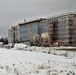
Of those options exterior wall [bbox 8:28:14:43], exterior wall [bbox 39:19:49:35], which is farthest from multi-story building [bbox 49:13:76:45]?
exterior wall [bbox 8:28:14:43]

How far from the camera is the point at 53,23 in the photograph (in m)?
112

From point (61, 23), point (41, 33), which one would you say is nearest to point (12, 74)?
point (61, 23)

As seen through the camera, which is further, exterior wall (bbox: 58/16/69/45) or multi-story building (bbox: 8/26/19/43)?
multi-story building (bbox: 8/26/19/43)

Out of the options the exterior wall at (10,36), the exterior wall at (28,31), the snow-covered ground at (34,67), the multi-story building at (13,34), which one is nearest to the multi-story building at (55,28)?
the exterior wall at (28,31)

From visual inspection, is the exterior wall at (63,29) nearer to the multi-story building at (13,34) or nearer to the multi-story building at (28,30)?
the multi-story building at (28,30)

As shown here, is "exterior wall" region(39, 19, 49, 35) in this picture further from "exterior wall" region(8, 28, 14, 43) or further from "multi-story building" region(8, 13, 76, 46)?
"exterior wall" region(8, 28, 14, 43)

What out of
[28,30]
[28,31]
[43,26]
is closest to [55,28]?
[43,26]

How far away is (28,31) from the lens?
5064 inches

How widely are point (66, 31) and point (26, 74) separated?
91.6 metres

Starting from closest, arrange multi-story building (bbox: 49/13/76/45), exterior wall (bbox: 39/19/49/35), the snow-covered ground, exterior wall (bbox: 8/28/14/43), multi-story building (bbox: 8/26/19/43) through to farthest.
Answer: the snow-covered ground → multi-story building (bbox: 49/13/76/45) → exterior wall (bbox: 39/19/49/35) → multi-story building (bbox: 8/26/19/43) → exterior wall (bbox: 8/28/14/43)

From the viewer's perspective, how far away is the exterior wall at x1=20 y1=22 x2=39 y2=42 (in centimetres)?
12350

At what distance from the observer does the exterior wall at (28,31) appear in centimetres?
12350

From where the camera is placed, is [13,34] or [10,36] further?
[10,36]

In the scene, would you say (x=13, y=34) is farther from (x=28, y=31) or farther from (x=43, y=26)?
(x=43, y=26)
